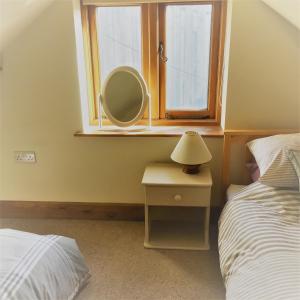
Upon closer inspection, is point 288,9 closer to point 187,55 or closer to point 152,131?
point 187,55

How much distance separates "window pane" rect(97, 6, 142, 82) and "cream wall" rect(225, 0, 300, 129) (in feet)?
2.45

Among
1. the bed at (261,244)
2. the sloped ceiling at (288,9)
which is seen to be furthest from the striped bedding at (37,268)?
the sloped ceiling at (288,9)

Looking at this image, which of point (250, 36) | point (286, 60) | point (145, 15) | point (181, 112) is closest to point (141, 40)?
point (145, 15)

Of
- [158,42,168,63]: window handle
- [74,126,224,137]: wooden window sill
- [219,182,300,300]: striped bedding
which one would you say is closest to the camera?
[219,182,300,300]: striped bedding

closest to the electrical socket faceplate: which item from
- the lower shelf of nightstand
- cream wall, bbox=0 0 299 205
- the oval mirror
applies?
cream wall, bbox=0 0 299 205

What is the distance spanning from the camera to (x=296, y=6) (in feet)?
5.30

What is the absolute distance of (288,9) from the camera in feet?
5.62

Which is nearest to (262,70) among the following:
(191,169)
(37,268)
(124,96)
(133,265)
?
(191,169)

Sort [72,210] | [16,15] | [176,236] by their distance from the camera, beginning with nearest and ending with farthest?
[16,15] < [176,236] < [72,210]

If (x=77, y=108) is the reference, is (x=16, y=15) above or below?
above

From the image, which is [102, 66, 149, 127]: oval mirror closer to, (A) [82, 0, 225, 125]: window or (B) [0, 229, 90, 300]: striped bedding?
(A) [82, 0, 225, 125]: window

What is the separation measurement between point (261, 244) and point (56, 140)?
1.63 m

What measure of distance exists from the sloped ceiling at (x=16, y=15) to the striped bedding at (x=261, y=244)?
174 cm

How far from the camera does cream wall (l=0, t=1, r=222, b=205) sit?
2.11m
